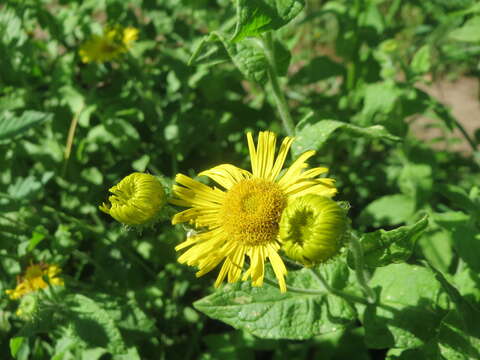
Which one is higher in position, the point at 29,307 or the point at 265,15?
the point at 265,15

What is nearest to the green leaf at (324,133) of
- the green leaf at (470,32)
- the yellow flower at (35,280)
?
the green leaf at (470,32)

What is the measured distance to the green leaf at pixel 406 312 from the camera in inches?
59.4

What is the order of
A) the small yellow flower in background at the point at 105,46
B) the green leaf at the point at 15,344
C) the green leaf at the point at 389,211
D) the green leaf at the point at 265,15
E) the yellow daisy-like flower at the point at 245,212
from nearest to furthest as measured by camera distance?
the green leaf at the point at 265,15, the yellow daisy-like flower at the point at 245,212, the green leaf at the point at 15,344, the green leaf at the point at 389,211, the small yellow flower in background at the point at 105,46

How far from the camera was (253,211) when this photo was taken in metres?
1.36

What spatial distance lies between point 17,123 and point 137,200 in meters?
0.98

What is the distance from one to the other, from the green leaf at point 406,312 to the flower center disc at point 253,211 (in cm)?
51

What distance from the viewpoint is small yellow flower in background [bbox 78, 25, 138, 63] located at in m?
2.55

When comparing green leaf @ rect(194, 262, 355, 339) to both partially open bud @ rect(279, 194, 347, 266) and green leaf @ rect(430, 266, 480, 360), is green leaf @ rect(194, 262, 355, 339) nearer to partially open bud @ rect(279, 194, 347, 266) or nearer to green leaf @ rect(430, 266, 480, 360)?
green leaf @ rect(430, 266, 480, 360)

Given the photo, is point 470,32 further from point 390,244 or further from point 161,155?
point 161,155

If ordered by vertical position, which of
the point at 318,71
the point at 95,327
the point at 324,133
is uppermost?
the point at 318,71

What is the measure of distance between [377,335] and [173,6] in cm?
224

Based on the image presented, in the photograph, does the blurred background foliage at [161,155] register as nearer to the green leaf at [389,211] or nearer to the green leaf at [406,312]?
the green leaf at [389,211]

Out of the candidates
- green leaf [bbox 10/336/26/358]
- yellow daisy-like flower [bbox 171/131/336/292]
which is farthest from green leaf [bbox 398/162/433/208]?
green leaf [bbox 10/336/26/358]

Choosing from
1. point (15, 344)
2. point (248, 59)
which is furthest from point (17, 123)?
point (248, 59)
